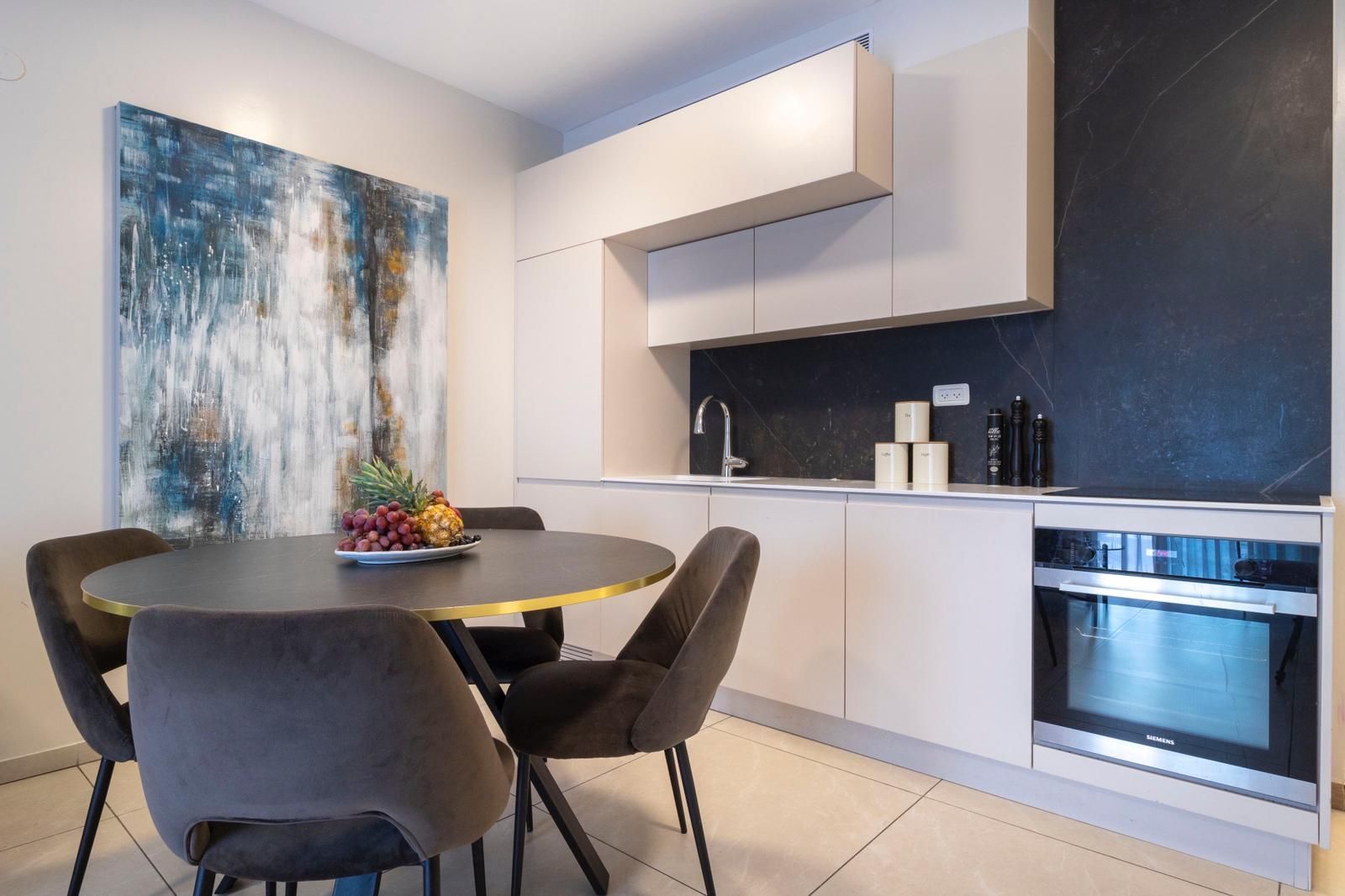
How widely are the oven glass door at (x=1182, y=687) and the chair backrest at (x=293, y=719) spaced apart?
5.79 ft

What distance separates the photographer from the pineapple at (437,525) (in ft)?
5.65

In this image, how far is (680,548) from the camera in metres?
3.08

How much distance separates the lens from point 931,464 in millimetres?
2807

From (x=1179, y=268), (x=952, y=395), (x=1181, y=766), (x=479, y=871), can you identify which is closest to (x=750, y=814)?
(x=479, y=871)

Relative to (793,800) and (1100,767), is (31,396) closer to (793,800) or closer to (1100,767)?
(793,800)

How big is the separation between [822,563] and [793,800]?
771 mm

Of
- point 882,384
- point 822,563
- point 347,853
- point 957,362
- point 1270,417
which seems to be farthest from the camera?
point 882,384

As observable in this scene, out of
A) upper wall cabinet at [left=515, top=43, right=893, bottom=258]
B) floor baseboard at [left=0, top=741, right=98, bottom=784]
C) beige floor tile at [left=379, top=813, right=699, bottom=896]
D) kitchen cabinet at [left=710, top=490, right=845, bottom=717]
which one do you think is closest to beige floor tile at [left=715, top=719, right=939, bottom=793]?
kitchen cabinet at [left=710, top=490, right=845, bottom=717]

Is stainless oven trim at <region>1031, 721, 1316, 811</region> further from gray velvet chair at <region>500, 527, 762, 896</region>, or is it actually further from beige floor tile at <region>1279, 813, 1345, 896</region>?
gray velvet chair at <region>500, 527, 762, 896</region>

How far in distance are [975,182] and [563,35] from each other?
5.89 feet

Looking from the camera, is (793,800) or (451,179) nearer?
(793,800)

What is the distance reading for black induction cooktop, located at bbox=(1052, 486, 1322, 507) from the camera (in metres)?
1.89

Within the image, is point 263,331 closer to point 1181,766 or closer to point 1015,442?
point 1015,442

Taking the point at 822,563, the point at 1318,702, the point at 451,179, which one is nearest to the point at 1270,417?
the point at 1318,702
